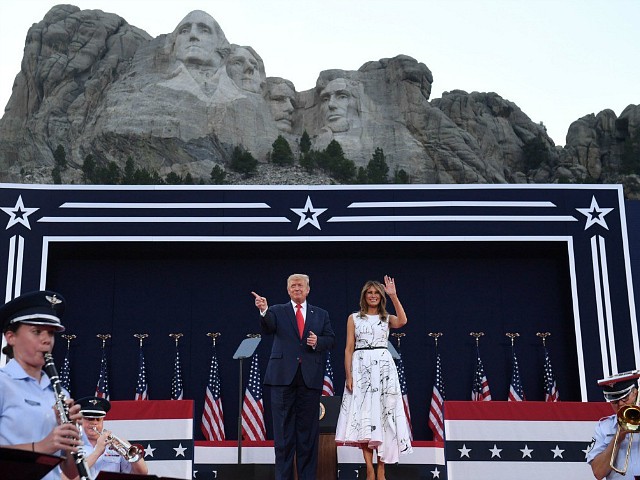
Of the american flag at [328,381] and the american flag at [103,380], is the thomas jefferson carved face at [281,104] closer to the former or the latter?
the american flag at [103,380]

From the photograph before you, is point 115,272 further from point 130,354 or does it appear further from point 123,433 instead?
point 123,433

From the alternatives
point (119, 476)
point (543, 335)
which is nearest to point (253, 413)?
point (543, 335)

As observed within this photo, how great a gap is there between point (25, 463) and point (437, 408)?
24.4 feet

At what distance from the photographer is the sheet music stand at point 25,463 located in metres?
2.14

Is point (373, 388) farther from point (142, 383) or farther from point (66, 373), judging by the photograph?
point (66, 373)

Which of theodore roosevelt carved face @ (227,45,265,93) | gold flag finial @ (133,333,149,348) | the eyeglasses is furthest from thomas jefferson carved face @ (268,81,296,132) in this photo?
the eyeglasses

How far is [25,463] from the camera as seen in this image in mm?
2178

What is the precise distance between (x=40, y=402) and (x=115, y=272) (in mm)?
7203

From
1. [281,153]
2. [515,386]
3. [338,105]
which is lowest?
[515,386]

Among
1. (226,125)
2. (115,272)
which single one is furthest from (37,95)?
(115,272)

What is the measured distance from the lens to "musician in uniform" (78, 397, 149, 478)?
13.8 ft

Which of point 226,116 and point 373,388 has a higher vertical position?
point 226,116

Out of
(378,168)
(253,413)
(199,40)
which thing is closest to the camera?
(253,413)

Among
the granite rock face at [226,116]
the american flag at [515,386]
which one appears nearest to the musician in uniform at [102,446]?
the american flag at [515,386]
